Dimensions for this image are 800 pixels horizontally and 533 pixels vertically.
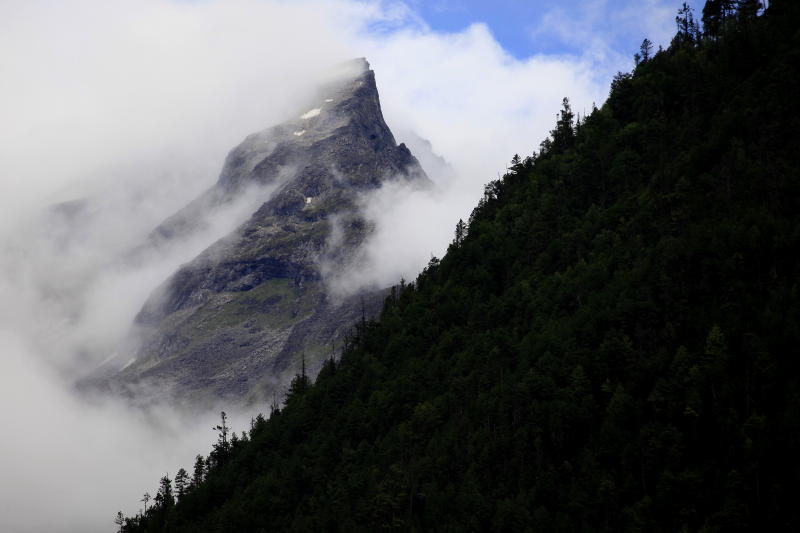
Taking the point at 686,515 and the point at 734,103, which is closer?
the point at 686,515

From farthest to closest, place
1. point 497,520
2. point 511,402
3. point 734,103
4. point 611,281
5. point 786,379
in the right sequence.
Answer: point 734,103, point 611,281, point 511,402, point 497,520, point 786,379

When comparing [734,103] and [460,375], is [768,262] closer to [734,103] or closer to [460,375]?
[734,103]

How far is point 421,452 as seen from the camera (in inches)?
7298

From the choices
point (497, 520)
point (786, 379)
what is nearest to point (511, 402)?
point (497, 520)

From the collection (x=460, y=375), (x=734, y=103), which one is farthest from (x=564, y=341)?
(x=734, y=103)

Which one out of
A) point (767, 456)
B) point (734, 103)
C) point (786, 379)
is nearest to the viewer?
point (767, 456)

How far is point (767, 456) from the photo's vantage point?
126 m

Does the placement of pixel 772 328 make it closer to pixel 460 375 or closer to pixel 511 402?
pixel 511 402

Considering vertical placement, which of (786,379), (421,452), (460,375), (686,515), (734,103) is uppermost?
(734,103)

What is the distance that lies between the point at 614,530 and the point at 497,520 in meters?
21.5

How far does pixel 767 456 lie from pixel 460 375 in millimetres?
81343

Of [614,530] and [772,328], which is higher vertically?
[772,328]

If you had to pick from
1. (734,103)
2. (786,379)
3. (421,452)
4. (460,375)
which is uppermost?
(734,103)

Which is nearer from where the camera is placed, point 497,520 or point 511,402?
point 497,520
